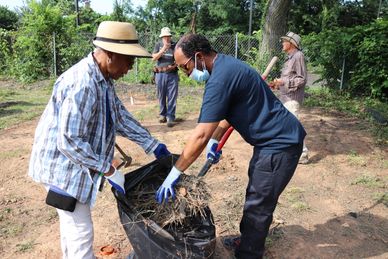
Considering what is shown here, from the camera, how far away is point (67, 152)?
1940 millimetres

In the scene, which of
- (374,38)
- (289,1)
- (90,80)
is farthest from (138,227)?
(289,1)

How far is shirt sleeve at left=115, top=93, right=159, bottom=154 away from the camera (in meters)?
2.53

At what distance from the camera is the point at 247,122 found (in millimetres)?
2418

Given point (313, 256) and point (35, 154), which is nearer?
point (35, 154)

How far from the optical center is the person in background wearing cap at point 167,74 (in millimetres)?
6516

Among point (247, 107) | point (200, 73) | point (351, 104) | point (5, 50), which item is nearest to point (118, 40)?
point (200, 73)

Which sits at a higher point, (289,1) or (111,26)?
(289,1)

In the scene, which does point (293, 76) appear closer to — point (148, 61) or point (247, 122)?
point (247, 122)

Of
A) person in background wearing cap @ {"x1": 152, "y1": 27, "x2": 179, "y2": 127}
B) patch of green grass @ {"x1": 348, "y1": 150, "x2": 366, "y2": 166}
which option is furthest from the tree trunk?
patch of green grass @ {"x1": 348, "y1": 150, "x2": 366, "y2": 166}

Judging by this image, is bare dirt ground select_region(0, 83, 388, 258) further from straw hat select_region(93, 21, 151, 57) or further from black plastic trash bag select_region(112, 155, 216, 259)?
straw hat select_region(93, 21, 151, 57)

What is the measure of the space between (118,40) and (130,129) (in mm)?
741

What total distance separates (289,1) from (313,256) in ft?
29.9

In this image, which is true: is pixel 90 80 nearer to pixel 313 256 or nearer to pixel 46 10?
pixel 313 256

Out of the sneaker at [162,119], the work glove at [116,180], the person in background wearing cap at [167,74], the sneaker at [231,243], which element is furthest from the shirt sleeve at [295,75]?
the work glove at [116,180]
